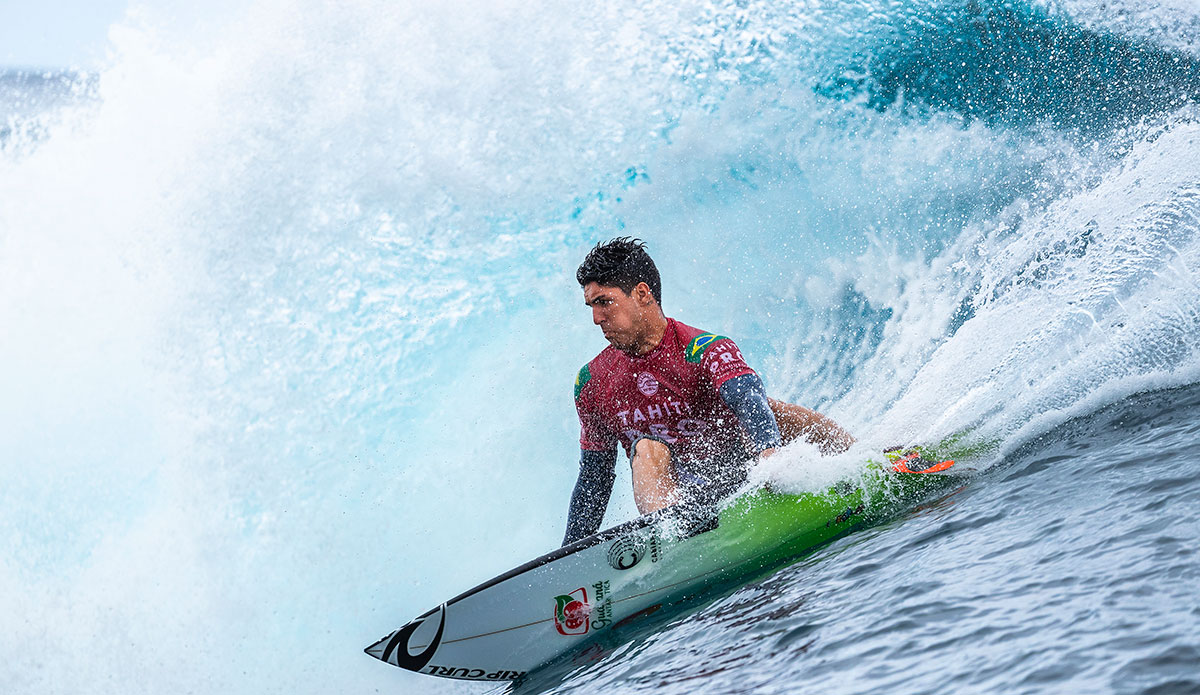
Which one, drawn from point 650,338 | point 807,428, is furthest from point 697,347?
point 807,428

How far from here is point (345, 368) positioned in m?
8.35

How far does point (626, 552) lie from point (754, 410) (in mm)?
853

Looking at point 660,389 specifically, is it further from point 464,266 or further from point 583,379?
point 464,266

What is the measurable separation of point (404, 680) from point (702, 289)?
4601 mm

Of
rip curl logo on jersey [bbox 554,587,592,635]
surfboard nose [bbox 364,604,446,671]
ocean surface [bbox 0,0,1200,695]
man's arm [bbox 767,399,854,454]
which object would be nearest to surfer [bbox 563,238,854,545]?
man's arm [bbox 767,399,854,454]

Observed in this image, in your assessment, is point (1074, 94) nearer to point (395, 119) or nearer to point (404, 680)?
point (395, 119)

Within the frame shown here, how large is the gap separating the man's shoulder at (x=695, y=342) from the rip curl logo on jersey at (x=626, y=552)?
888 millimetres

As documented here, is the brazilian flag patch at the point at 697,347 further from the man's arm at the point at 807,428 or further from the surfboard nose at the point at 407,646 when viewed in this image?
the surfboard nose at the point at 407,646

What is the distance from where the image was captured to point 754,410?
445cm

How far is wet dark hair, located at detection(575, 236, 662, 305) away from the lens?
4672 mm

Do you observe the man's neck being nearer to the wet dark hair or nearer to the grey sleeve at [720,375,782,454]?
the wet dark hair

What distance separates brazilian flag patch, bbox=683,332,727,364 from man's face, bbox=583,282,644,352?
0.24 meters

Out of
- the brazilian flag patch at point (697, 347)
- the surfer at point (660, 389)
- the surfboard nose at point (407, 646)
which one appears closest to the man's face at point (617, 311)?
the surfer at point (660, 389)

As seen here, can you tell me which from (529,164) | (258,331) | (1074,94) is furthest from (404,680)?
(1074,94)
